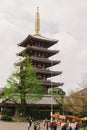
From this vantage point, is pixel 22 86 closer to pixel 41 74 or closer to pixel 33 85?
pixel 33 85

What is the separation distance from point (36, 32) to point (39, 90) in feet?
95.2

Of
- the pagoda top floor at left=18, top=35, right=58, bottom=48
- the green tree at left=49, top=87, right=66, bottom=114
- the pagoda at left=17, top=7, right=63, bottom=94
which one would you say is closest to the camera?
the green tree at left=49, top=87, right=66, bottom=114

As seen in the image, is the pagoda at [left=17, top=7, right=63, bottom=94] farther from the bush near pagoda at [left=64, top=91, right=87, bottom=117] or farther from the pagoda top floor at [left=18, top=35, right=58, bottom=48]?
the bush near pagoda at [left=64, top=91, right=87, bottom=117]

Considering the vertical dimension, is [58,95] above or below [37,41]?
below

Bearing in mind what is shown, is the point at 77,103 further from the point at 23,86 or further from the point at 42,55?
the point at 42,55

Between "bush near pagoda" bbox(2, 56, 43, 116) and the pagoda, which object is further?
the pagoda

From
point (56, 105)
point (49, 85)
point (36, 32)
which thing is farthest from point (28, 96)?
point (36, 32)

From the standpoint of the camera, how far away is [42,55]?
8975 centimetres

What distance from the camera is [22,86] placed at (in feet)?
213

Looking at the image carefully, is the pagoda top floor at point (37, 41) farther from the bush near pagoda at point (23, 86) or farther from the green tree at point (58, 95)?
the bush near pagoda at point (23, 86)

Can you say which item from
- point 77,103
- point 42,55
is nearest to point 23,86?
point 77,103

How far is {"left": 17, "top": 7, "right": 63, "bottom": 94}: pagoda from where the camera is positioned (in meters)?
86.1

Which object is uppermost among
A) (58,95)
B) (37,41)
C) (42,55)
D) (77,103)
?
(37,41)

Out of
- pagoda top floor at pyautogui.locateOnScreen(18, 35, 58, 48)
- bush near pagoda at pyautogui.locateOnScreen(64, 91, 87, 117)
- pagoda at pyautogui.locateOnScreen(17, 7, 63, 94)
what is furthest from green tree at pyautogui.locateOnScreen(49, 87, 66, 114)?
pagoda top floor at pyautogui.locateOnScreen(18, 35, 58, 48)
